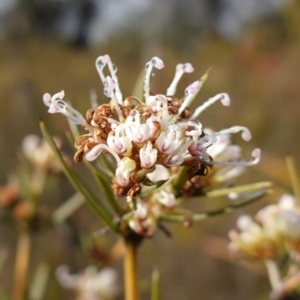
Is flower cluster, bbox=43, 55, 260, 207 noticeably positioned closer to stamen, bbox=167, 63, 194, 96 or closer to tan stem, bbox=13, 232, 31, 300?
stamen, bbox=167, 63, 194, 96

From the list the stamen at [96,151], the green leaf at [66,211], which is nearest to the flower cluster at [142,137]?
the stamen at [96,151]

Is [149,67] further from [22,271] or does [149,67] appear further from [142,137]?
[22,271]

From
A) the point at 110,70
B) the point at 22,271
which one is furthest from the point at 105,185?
the point at 22,271

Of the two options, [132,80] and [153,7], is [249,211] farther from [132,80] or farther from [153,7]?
[153,7]

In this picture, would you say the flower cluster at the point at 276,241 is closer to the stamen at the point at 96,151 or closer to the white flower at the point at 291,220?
the white flower at the point at 291,220

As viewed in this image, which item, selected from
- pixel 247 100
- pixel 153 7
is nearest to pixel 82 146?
pixel 247 100

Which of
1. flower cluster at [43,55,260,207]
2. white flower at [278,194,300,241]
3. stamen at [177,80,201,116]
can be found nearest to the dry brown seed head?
flower cluster at [43,55,260,207]
